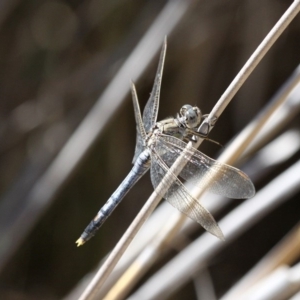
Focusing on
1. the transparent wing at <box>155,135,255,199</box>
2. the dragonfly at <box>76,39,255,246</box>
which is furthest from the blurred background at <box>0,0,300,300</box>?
the transparent wing at <box>155,135,255,199</box>

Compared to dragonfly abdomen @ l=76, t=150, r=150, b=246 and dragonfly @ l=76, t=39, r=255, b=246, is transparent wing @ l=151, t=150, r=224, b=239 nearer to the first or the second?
dragonfly @ l=76, t=39, r=255, b=246

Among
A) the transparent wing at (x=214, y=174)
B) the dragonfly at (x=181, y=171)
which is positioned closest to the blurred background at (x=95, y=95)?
the dragonfly at (x=181, y=171)

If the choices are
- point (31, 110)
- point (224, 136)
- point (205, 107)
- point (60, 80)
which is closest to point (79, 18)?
point (60, 80)

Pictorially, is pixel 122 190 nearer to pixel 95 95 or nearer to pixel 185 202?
pixel 185 202

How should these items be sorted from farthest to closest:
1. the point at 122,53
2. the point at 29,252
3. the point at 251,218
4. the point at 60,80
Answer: the point at 29,252
the point at 60,80
the point at 122,53
the point at 251,218

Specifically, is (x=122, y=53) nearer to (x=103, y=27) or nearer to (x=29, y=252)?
(x=103, y=27)

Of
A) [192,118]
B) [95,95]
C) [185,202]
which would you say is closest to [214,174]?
[185,202]
